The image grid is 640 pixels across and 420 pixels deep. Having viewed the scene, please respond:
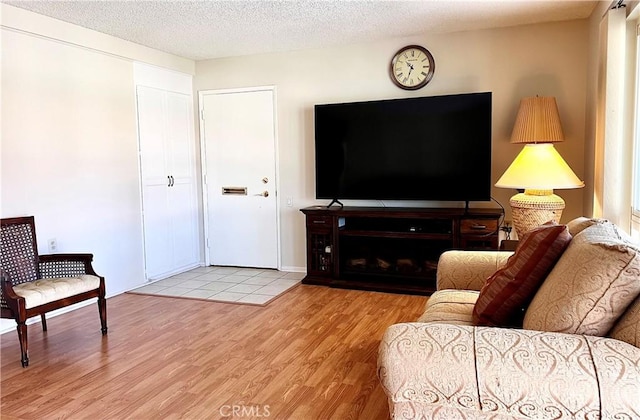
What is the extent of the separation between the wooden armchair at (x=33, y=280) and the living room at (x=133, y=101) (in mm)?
318

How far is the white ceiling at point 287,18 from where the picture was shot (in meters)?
3.62

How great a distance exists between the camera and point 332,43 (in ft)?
15.6

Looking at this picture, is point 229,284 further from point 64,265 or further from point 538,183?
point 538,183

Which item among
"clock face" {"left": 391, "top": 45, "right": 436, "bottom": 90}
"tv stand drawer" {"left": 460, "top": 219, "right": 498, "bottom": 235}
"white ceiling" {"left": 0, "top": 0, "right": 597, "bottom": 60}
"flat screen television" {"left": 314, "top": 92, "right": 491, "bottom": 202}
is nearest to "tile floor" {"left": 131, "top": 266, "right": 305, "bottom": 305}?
"flat screen television" {"left": 314, "top": 92, "right": 491, "bottom": 202}

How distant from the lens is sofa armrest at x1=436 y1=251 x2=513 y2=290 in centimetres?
263

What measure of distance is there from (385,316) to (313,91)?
99.4 inches

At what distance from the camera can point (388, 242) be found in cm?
464

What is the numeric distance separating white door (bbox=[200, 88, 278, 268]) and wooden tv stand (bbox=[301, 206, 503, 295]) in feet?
A: 2.68

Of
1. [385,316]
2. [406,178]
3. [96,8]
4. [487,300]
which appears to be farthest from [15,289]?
[406,178]

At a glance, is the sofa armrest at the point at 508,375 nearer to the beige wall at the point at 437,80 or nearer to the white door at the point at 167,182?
the beige wall at the point at 437,80

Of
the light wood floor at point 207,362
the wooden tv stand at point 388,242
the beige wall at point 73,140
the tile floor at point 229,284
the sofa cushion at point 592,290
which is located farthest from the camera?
the tile floor at point 229,284

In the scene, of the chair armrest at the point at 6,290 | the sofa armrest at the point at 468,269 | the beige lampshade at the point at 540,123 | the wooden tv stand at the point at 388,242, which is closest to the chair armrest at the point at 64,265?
the chair armrest at the point at 6,290

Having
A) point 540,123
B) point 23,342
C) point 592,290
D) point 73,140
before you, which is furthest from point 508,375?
point 73,140

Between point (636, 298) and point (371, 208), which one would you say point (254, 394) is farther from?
point (371, 208)
